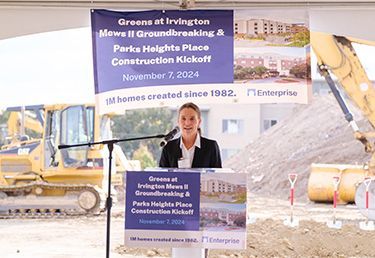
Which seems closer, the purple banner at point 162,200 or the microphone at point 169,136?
the purple banner at point 162,200

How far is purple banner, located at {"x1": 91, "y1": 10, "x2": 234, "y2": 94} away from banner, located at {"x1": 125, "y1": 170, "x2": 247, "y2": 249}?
134 centimetres

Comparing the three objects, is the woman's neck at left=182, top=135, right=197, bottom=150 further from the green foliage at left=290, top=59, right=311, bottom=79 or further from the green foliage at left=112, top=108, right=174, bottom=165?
the green foliage at left=112, top=108, right=174, bottom=165

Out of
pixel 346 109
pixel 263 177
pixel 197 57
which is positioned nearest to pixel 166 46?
pixel 197 57

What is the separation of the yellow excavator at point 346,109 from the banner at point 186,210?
325 cm

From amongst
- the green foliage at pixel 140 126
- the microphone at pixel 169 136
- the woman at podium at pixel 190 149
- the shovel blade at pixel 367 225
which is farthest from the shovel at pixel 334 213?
the microphone at pixel 169 136

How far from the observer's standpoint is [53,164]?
870 centimetres

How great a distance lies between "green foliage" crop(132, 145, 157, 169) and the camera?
7.93 meters

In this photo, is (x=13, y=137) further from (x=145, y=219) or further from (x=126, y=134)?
(x=145, y=219)

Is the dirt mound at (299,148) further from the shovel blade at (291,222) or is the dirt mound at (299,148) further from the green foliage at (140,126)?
the green foliage at (140,126)

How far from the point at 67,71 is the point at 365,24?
3633 millimetres

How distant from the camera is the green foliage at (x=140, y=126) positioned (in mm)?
8023

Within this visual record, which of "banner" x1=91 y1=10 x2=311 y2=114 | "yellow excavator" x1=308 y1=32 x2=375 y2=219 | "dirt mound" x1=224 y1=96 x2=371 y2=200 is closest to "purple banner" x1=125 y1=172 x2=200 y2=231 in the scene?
"banner" x1=91 y1=10 x2=311 y2=114

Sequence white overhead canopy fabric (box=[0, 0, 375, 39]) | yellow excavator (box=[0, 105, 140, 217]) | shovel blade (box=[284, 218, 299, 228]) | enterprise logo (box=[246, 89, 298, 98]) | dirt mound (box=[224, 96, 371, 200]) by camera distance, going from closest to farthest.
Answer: white overhead canopy fabric (box=[0, 0, 375, 39])
enterprise logo (box=[246, 89, 298, 98])
shovel blade (box=[284, 218, 299, 228])
dirt mound (box=[224, 96, 371, 200])
yellow excavator (box=[0, 105, 140, 217])

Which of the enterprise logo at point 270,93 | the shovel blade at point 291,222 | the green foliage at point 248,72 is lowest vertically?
the shovel blade at point 291,222
